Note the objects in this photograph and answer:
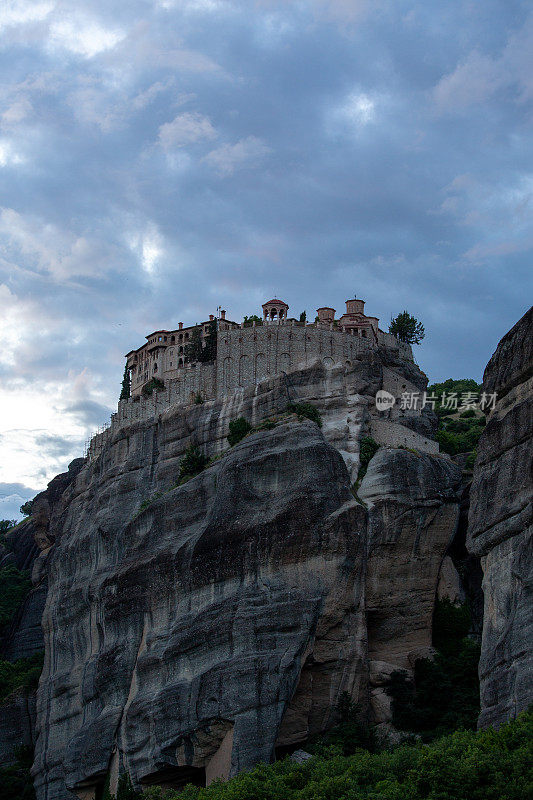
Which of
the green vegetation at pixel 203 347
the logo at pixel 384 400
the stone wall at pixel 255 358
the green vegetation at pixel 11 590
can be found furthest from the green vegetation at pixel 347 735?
the green vegetation at pixel 11 590

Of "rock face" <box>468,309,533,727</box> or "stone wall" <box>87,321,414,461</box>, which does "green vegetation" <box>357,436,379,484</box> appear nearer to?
"stone wall" <box>87,321,414,461</box>

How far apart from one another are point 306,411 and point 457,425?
906 inches

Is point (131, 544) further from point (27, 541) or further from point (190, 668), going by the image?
point (27, 541)

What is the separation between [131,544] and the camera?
6500 cm

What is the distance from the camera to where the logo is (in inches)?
2571

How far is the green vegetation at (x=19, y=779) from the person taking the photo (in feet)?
221

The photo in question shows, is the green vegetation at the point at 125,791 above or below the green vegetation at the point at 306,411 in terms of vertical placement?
below

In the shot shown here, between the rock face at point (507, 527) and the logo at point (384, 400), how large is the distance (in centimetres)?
1621

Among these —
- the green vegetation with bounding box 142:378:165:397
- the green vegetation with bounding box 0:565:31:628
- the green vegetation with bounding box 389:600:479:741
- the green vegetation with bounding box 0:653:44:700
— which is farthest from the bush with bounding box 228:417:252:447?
the green vegetation with bounding box 0:565:31:628

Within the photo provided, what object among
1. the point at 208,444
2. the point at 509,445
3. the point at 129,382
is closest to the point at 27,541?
the point at 129,382

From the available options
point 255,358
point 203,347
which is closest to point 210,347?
point 203,347

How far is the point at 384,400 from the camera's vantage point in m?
65.8

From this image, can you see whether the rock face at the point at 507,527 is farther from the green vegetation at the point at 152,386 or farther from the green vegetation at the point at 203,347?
the green vegetation at the point at 152,386

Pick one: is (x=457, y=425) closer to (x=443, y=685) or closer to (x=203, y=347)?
(x=203, y=347)
